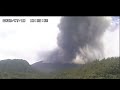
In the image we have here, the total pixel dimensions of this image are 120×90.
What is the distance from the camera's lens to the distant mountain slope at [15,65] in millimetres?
5035

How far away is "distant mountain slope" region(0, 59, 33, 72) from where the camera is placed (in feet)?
16.5

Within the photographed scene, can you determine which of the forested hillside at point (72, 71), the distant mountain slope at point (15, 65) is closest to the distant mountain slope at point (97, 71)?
the forested hillside at point (72, 71)

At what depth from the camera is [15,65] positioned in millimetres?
5078

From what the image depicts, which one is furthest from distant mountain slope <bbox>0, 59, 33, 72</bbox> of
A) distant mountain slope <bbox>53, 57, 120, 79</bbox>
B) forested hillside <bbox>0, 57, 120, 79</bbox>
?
distant mountain slope <bbox>53, 57, 120, 79</bbox>

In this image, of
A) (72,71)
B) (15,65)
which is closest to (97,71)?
(72,71)

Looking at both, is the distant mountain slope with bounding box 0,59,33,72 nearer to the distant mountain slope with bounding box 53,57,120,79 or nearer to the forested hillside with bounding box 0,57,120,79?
the forested hillside with bounding box 0,57,120,79

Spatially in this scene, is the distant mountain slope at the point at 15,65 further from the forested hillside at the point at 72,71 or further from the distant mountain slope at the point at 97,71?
the distant mountain slope at the point at 97,71

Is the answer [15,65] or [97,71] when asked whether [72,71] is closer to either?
[97,71]
